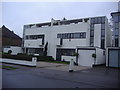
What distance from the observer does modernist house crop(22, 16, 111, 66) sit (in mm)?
23266

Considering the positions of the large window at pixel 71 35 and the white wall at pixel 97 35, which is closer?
the white wall at pixel 97 35

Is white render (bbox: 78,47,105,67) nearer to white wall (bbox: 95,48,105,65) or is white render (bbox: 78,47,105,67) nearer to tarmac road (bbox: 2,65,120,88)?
white wall (bbox: 95,48,105,65)

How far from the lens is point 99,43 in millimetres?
27141

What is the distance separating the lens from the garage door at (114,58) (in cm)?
2110

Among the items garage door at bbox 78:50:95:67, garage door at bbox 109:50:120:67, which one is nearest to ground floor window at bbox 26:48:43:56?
garage door at bbox 78:50:95:67

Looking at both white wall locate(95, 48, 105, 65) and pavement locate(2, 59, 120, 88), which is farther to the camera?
white wall locate(95, 48, 105, 65)

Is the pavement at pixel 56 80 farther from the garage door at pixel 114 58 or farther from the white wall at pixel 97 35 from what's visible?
the white wall at pixel 97 35

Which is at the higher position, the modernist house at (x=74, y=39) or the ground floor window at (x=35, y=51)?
the modernist house at (x=74, y=39)

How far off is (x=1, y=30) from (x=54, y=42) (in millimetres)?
26883

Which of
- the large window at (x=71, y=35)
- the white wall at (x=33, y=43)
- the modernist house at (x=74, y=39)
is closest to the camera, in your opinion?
the modernist house at (x=74, y=39)

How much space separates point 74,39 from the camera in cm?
2928

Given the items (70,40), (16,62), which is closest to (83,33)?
(70,40)

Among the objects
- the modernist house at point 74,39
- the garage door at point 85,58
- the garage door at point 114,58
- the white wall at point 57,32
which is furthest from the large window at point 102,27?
the garage door at point 85,58

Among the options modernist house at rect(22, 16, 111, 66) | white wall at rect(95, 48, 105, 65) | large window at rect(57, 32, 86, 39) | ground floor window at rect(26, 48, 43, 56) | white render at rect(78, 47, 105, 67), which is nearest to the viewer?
white render at rect(78, 47, 105, 67)
